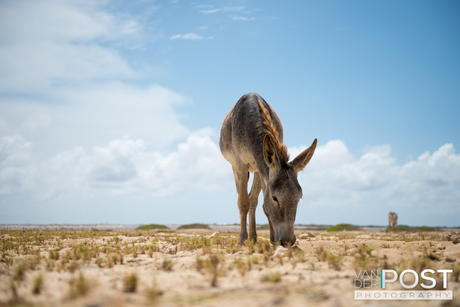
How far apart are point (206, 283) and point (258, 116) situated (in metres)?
5.24

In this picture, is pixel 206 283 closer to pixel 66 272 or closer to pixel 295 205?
pixel 66 272

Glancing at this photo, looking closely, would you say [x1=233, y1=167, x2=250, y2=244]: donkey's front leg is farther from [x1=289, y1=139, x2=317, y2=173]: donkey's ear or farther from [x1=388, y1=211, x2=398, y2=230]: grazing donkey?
[x1=388, y1=211, x2=398, y2=230]: grazing donkey

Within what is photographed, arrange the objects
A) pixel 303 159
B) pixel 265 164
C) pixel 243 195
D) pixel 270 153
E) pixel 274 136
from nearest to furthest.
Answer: pixel 270 153 → pixel 303 159 → pixel 265 164 → pixel 274 136 → pixel 243 195

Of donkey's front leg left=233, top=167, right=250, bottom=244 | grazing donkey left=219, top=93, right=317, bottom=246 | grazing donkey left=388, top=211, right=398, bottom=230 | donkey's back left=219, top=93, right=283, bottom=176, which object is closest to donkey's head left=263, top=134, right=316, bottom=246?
grazing donkey left=219, top=93, right=317, bottom=246

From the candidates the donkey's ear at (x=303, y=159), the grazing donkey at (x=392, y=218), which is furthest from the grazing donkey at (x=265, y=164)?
the grazing donkey at (x=392, y=218)

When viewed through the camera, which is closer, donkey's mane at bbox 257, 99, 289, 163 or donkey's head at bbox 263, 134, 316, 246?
donkey's head at bbox 263, 134, 316, 246

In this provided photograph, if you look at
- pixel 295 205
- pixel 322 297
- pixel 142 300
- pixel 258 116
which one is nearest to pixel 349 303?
pixel 322 297

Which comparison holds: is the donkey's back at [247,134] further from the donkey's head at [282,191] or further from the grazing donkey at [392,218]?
the grazing donkey at [392,218]

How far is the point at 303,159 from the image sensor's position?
6715 mm

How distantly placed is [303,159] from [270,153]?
85 cm

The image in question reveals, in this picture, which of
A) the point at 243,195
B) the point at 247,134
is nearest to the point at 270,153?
the point at 247,134

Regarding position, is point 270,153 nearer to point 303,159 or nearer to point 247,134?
point 303,159

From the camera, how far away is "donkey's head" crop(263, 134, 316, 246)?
5.81 m

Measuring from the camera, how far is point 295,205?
19.2 feet
